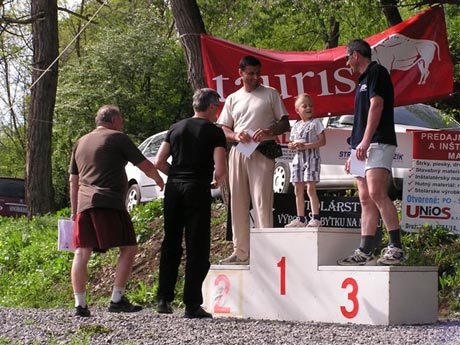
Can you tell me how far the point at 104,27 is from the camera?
3794 centimetres

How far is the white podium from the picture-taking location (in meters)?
8.58

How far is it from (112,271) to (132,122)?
20755 mm

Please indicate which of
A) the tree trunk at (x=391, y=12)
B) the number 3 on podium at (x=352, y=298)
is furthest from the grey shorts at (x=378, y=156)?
the tree trunk at (x=391, y=12)

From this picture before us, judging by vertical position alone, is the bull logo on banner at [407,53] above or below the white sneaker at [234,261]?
above

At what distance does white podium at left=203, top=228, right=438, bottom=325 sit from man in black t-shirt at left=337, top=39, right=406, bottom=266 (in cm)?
21

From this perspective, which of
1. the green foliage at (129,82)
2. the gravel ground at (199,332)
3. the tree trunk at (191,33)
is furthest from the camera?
the green foliage at (129,82)

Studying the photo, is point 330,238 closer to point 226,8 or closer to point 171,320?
point 171,320

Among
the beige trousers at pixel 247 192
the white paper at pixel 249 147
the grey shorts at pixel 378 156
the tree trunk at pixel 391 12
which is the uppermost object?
the tree trunk at pixel 391 12

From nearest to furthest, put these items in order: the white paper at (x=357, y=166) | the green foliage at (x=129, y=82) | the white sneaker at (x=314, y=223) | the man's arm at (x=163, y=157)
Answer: the white paper at (x=357, y=166)
the man's arm at (x=163, y=157)
the white sneaker at (x=314, y=223)
the green foliage at (x=129, y=82)

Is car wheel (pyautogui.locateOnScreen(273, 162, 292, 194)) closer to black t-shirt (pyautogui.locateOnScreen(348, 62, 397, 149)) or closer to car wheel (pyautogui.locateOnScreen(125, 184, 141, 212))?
car wheel (pyautogui.locateOnScreen(125, 184, 141, 212))

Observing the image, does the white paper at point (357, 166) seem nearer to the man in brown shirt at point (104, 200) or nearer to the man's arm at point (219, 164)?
the man's arm at point (219, 164)

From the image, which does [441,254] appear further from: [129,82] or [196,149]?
[129,82]

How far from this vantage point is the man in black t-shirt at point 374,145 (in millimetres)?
8789

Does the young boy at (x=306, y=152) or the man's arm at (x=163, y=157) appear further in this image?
the young boy at (x=306, y=152)
